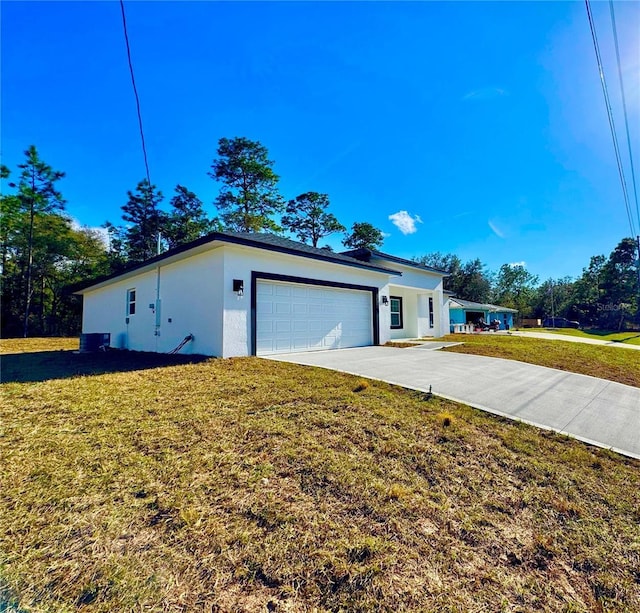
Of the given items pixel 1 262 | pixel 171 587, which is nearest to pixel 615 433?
pixel 171 587

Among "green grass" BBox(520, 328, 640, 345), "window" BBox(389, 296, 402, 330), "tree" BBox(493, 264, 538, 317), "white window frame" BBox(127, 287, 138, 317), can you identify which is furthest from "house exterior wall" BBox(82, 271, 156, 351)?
"tree" BBox(493, 264, 538, 317)

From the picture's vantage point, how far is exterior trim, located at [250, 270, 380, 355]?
27.5 ft

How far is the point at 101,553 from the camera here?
1966 millimetres

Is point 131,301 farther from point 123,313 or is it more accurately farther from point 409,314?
point 409,314

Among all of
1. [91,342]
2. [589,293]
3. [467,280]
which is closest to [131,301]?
[91,342]

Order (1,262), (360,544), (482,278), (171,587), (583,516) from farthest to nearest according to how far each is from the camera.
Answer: (482,278) → (1,262) → (583,516) → (360,544) → (171,587)

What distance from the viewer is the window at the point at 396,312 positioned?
651 inches

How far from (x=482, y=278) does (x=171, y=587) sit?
5029cm

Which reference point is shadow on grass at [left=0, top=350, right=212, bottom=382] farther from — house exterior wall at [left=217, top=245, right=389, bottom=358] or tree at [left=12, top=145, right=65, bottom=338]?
tree at [left=12, top=145, right=65, bottom=338]

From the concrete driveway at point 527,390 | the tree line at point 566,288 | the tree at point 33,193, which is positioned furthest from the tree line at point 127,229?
the concrete driveway at point 527,390

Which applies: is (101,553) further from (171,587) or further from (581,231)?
(581,231)

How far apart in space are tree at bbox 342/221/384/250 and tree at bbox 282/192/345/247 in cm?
262

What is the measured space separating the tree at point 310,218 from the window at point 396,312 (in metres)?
14.7

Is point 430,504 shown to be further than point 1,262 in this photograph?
No
